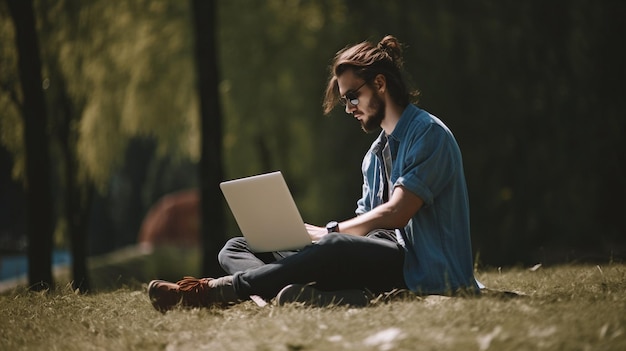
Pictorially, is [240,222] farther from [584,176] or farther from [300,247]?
[584,176]

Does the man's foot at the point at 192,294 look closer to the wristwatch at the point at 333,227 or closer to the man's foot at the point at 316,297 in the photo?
the man's foot at the point at 316,297

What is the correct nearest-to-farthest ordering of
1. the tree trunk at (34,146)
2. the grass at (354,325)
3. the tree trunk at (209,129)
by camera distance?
the grass at (354,325), the tree trunk at (34,146), the tree trunk at (209,129)

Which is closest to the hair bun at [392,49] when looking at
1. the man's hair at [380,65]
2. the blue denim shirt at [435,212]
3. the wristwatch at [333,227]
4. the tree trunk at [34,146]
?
the man's hair at [380,65]

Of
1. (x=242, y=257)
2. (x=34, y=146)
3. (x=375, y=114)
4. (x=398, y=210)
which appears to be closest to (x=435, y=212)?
(x=398, y=210)

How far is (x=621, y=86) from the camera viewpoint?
10430 mm

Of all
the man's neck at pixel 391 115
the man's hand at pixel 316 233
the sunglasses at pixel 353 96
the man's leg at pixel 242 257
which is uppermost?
the sunglasses at pixel 353 96

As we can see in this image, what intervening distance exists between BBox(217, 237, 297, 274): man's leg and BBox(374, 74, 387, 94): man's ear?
95 centimetres

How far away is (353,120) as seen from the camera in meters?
11.5

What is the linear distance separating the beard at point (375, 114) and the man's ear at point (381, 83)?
43 mm

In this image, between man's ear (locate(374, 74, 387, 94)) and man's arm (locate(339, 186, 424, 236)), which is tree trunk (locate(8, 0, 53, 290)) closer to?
man's ear (locate(374, 74, 387, 94))

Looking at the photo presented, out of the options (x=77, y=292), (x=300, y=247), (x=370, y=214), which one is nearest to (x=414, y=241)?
(x=370, y=214)

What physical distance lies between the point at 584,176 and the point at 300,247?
22.9 ft

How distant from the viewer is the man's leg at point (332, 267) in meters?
4.13

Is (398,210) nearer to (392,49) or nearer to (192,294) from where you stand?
(392,49)
